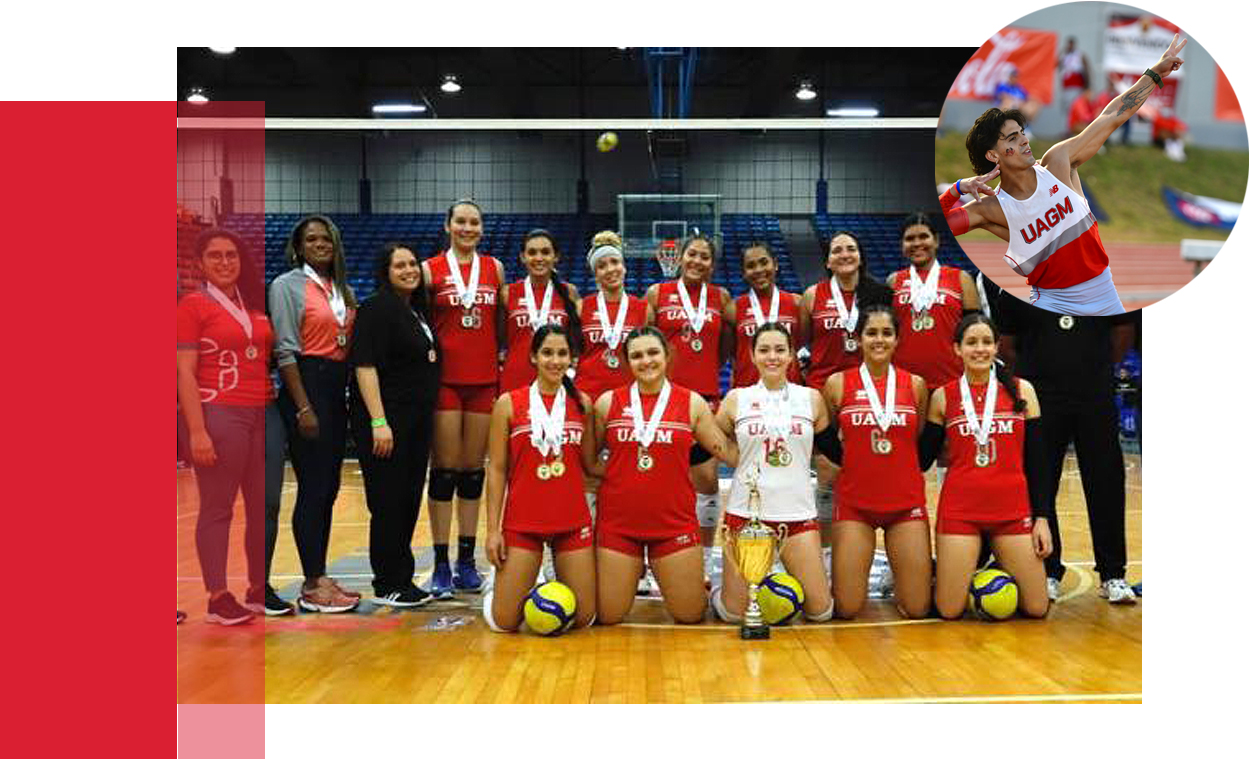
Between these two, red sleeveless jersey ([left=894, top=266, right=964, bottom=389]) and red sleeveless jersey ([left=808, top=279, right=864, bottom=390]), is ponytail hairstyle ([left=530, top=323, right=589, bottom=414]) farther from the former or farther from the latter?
red sleeveless jersey ([left=894, top=266, right=964, bottom=389])

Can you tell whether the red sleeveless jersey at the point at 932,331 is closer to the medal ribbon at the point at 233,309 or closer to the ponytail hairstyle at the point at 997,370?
the ponytail hairstyle at the point at 997,370

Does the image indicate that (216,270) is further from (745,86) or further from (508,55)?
(745,86)

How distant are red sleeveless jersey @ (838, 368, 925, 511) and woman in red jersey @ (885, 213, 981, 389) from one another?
437mm

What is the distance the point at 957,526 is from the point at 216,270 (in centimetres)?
329

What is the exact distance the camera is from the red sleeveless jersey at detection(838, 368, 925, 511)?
490cm

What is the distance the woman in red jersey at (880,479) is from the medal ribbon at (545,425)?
4.14ft

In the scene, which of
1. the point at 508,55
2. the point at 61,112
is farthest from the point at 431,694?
the point at 508,55

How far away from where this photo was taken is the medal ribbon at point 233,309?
4.58 m

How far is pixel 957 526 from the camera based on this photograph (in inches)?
193

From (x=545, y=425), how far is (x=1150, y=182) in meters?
2.67
